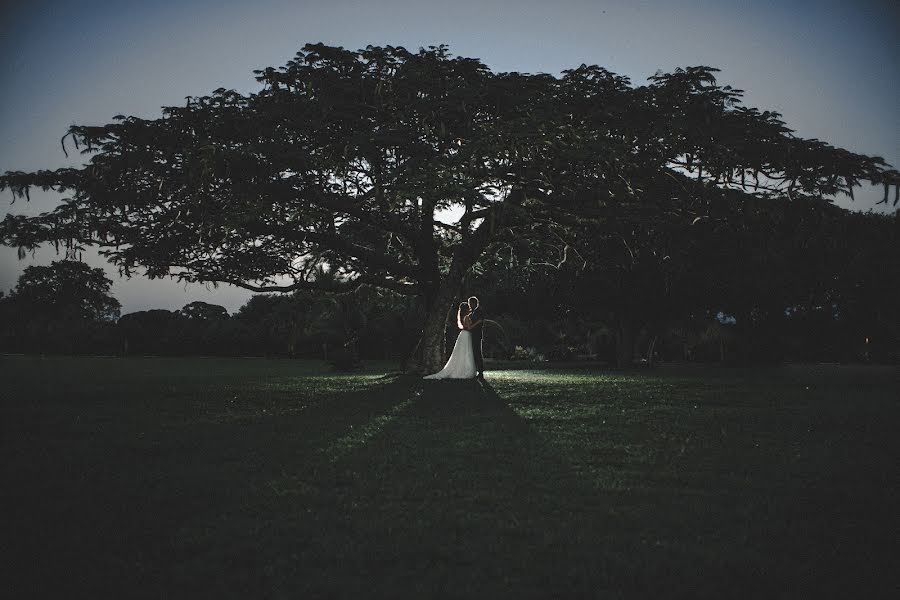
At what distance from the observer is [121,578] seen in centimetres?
391

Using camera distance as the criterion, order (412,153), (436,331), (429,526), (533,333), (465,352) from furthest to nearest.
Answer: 1. (533,333)
2. (436,331)
3. (465,352)
4. (412,153)
5. (429,526)

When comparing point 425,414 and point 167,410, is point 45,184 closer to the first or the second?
point 167,410

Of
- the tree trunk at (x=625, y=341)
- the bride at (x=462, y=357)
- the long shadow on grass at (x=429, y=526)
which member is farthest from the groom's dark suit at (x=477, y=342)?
the tree trunk at (x=625, y=341)

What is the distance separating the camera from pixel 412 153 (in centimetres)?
1734

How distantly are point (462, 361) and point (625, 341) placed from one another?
2517 cm

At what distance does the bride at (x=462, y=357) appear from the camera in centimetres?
2136

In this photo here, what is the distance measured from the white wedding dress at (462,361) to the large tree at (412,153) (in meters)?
4.76

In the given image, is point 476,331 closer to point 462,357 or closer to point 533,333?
point 462,357

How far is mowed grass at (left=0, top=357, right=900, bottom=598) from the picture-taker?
155 inches

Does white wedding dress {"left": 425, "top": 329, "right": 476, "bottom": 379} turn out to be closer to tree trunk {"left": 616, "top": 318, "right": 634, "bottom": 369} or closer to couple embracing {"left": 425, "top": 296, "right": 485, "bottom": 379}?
couple embracing {"left": 425, "top": 296, "right": 485, "bottom": 379}

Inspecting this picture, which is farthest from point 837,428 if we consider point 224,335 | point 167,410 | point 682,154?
point 224,335

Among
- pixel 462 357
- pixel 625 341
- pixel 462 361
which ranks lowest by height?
pixel 625 341

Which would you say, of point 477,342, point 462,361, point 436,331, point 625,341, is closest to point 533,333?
point 625,341

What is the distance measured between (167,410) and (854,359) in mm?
64550
